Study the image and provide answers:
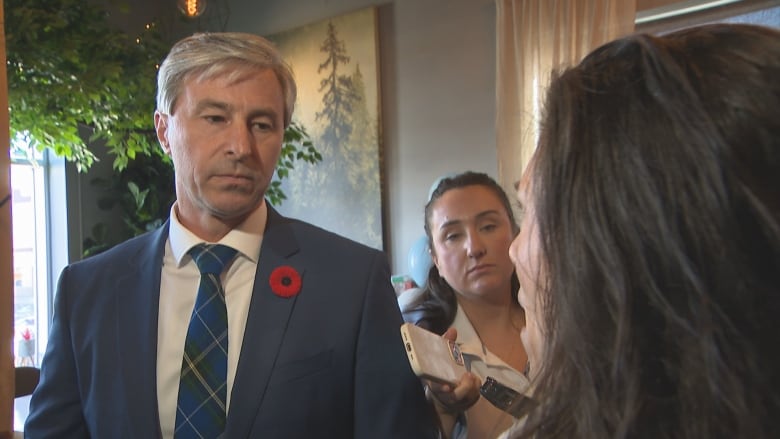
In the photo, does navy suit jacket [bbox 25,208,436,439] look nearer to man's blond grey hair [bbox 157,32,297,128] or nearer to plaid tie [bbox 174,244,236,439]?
plaid tie [bbox 174,244,236,439]

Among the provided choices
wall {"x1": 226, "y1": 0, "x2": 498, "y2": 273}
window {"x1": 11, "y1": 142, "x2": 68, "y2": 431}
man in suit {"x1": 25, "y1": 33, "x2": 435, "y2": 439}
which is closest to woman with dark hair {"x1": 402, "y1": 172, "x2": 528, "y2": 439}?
man in suit {"x1": 25, "y1": 33, "x2": 435, "y2": 439}

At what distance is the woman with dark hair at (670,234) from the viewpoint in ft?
1.47

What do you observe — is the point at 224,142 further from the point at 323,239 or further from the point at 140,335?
the point at 140,335

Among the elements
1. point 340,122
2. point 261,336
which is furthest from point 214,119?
point 340,122

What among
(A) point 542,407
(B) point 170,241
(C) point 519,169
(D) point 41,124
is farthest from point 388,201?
(A) point 542,407

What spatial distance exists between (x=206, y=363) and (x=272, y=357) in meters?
0.11

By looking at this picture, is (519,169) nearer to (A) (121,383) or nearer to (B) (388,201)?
(B) (388,201)

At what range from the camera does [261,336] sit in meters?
0.98

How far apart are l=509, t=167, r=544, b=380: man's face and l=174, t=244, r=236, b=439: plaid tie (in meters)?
0.54

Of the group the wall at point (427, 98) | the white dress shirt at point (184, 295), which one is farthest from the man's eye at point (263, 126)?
the wall at point (427, 98)

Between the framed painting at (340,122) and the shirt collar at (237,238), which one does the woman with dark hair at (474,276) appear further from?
the framed painting at (340,122)

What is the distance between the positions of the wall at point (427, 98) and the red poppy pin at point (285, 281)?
6.71 ft

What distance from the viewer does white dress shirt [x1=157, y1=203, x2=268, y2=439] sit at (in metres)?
0.99

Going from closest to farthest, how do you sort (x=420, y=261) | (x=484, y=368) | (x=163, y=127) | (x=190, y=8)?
1. (x=163, y=127)
2. (x=484, y=368)
3. (x=420, y=261)
4. (x=190, y=8)
